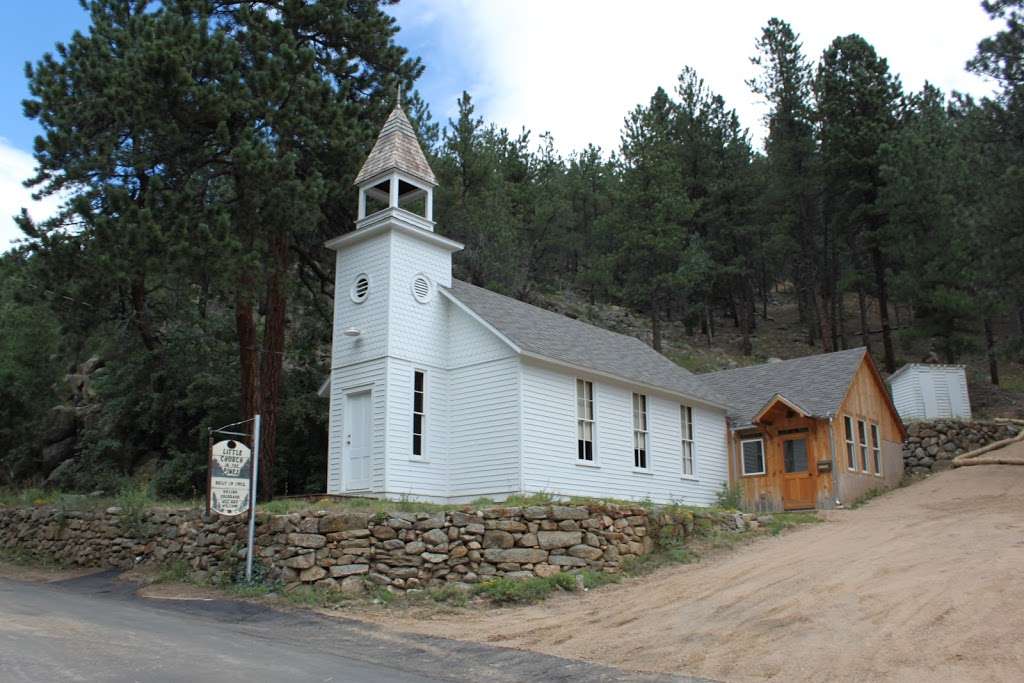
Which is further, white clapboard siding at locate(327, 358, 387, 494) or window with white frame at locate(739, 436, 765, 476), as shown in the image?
window with white frame at locate(739, 436, 765, 476)

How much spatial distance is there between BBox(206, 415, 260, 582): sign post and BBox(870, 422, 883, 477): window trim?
19.5 metres

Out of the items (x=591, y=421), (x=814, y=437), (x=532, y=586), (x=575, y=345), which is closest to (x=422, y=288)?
(x=575, y=345)

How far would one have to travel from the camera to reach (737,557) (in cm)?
1568

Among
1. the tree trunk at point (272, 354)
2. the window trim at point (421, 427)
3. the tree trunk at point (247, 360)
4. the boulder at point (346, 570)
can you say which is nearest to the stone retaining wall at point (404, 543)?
the boulder at point (346, 570)

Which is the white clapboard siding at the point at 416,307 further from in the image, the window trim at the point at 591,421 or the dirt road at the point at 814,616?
the dirt road at the point at 814,616

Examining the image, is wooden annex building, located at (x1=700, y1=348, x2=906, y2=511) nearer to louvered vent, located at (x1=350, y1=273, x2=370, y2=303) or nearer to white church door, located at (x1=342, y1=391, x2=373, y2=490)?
white church door, located at (x1=342, y1=391, x2=373, y2=490)

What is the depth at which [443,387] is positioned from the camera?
1964 centimetres

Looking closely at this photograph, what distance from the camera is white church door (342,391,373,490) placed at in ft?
61.1

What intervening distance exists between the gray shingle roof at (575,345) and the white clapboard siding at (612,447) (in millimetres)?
395

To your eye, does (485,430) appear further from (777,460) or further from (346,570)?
(777,460)

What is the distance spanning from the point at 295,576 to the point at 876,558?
9.47 m

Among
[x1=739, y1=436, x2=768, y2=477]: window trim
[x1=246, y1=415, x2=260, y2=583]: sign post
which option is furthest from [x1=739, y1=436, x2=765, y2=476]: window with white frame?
[x1=246, y1=415, x2=260, y2=583]: sign post

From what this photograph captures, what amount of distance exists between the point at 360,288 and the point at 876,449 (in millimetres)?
16922

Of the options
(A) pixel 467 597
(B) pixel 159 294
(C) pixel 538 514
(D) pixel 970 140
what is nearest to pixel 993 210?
(D) pixel 970 140
